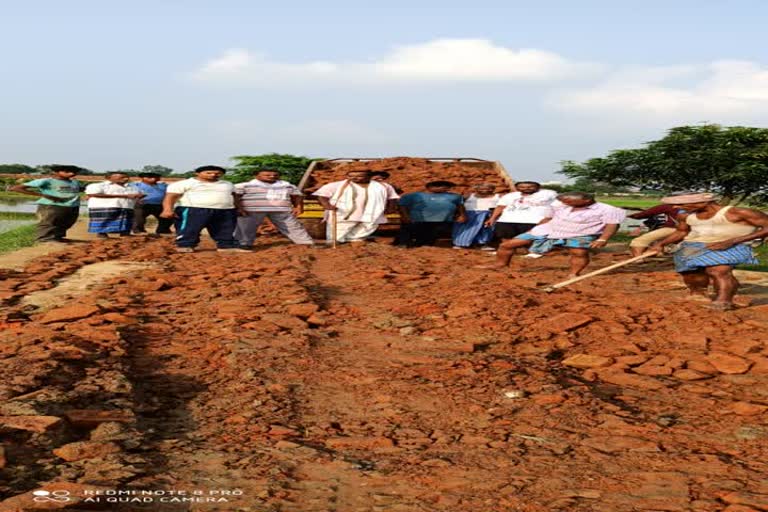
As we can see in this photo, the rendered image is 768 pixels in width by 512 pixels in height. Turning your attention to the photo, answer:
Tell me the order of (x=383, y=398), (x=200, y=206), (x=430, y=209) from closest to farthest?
(x=383, y=398)
(x=200, y=206)
(x=430, y=209)

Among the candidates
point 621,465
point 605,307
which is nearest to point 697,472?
point 621,465

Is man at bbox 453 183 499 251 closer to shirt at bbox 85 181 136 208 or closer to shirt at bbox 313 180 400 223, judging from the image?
shirt at bbox 313 180 400 223

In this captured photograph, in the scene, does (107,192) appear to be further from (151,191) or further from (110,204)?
(151,191)

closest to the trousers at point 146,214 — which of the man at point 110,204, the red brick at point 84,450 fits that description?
the man at point 110,204

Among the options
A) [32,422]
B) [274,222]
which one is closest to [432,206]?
[274,222]

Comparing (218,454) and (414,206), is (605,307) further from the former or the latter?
(414,206)

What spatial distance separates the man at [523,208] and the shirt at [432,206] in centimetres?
91

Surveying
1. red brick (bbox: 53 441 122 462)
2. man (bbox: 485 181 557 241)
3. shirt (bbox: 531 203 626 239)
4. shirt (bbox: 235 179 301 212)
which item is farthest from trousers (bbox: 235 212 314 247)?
red brick (bbox: 53 441 122 462)

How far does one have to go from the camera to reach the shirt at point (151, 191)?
1384 centimetres

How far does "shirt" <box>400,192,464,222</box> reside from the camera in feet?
38.1

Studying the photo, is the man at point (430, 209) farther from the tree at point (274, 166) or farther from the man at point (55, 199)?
the tree at point (274, 166)

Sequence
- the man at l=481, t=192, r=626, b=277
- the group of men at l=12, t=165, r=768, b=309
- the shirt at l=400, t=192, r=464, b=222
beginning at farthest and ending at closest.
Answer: the shirt at l=400, t=192, r=464, b=222 → the group of men at l=12, t=165, r=768, b=309 → the man at l=481, t=192, r=626, b=277

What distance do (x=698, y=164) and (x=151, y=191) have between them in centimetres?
1778

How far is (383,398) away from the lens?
3.95 metres
